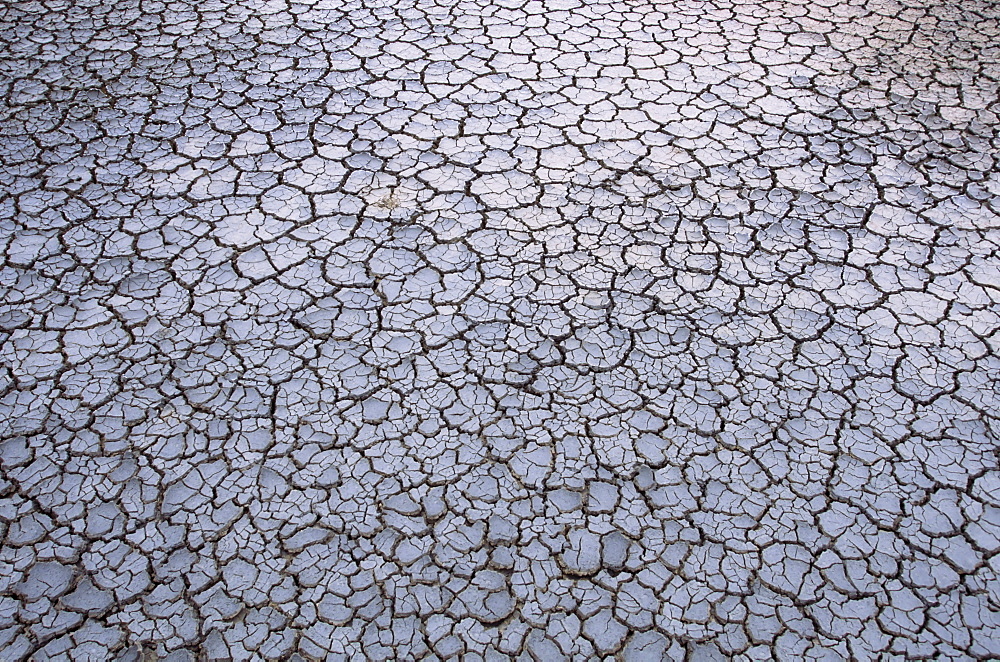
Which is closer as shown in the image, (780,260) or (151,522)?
(151,522)

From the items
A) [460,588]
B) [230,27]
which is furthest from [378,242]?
[230,27]

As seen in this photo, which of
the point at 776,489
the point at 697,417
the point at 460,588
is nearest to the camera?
the point at 460,588

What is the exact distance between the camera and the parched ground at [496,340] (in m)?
2.35

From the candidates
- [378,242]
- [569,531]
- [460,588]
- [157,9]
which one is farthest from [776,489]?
[157,9]

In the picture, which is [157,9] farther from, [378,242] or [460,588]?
[460,588]

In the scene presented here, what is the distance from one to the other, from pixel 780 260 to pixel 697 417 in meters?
0.96

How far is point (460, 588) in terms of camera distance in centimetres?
237

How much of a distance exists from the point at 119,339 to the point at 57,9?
2.98 m

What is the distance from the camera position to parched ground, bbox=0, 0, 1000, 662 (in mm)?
2352

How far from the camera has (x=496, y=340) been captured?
122 inches

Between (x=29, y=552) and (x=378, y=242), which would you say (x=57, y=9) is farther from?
(x=29, y=552)

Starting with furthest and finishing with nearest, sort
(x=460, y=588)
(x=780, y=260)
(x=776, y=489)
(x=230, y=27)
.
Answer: (x=230, y=27) < (x=780, y=260) < (x=776, y=489) < (x=460, y=588)

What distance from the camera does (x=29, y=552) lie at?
244 cm

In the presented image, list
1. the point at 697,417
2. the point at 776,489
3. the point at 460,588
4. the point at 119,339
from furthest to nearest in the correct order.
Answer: the point at 119,339 → the point at 697,417 → the point at 776,489 → the point at 460,588
